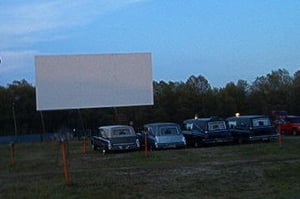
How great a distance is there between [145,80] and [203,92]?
32.4 m

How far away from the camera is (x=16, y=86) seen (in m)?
86.9

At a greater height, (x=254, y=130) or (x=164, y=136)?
(x=254, y=130)

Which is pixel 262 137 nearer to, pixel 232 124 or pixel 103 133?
pixel 232 124

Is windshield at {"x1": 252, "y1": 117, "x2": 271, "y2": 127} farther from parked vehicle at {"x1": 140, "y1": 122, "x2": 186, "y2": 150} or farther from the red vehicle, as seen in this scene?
the red vehicle

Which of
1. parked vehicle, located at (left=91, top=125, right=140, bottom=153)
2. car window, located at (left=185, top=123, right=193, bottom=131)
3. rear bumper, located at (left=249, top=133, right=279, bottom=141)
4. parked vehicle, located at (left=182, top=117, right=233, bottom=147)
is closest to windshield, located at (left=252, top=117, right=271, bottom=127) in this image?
rear bumper, located at (left=249, top=133, right=279, bottom=141)

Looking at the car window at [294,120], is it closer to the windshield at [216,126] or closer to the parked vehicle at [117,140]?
the windshield at [216,126]

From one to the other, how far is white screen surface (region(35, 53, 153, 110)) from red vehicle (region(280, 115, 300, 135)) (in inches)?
451

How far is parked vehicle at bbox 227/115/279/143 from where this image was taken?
3912 cm

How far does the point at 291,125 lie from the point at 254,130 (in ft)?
46.3

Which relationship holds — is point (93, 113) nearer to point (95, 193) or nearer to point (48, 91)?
point (48, 91)

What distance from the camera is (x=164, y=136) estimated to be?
124 feet

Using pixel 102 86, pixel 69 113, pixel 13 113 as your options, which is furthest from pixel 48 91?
pixel 13 113

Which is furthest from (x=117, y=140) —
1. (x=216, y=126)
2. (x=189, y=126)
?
(x=216, y=126)

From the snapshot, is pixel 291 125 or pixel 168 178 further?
pixel 291 125
